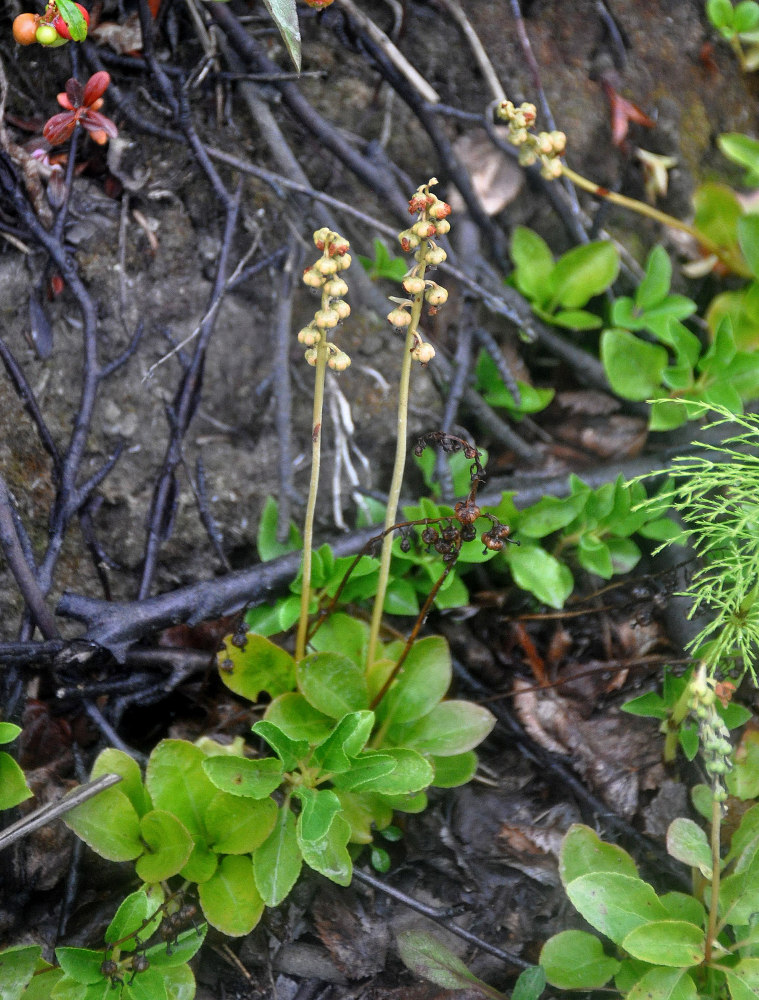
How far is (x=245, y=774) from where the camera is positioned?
1.79m

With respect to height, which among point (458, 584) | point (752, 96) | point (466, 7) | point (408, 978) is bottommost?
point (408, 978)

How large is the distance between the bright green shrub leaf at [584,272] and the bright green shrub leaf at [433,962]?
6.56ft

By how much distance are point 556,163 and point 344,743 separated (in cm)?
184

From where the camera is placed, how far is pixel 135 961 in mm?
1660

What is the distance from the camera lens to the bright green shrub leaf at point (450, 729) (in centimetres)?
201

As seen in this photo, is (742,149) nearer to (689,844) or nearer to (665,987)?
(689,844)

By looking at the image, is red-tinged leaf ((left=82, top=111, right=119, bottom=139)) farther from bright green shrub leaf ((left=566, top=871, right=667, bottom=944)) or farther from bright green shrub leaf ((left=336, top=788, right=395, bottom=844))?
bright green shrub leaf ((left=566, top=871, right=667, bottom=944))

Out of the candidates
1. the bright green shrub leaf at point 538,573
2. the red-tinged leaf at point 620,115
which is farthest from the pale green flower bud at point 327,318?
the red-tinged leaf at point 620,115

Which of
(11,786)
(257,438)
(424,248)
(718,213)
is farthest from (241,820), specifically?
(718,213)

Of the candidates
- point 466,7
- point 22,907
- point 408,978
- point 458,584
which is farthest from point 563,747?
point 466,7

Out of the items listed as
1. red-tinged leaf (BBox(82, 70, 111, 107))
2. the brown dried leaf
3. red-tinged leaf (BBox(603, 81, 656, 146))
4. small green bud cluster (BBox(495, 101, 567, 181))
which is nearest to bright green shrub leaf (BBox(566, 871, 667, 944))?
small green bud cluster (BBox(495, 101, 567, 181))

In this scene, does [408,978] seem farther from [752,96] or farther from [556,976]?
[752,96]

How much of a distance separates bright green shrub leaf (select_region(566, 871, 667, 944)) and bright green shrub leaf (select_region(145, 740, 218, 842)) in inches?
34.7

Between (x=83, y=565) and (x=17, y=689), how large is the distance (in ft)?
1.49
